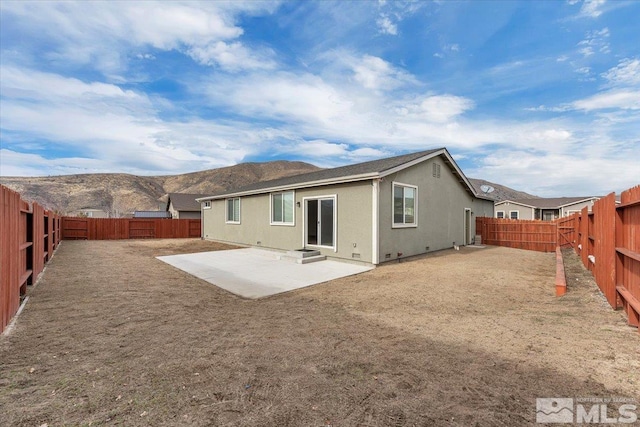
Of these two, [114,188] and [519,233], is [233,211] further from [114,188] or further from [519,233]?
[114,188]

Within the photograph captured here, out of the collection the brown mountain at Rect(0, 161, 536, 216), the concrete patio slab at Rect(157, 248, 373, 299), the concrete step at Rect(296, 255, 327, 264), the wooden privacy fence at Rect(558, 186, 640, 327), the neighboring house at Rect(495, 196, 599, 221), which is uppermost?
the brown mountain at Rect(0, 161, 536, 216)

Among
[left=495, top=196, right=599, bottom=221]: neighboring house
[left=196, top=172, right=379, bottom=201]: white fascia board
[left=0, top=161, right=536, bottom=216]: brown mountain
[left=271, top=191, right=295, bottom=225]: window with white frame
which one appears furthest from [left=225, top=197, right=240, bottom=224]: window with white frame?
[left=0, top=161, right=536, bottom=216]: brown mountain

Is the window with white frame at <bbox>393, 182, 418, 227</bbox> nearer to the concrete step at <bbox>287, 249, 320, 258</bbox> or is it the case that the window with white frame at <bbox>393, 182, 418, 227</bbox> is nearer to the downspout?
the downspout

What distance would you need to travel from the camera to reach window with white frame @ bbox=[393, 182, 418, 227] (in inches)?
383

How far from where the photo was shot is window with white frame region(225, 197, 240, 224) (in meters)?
15.5

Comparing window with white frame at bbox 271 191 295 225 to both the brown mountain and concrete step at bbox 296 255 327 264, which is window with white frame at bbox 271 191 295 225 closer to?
concrete step at bbox 296 255 327 264

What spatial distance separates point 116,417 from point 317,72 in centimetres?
Answer: 1356

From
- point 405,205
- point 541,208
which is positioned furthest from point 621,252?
point 541,208

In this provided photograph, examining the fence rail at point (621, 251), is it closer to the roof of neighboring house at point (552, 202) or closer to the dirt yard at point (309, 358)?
the dirt yard at point (309, 358)

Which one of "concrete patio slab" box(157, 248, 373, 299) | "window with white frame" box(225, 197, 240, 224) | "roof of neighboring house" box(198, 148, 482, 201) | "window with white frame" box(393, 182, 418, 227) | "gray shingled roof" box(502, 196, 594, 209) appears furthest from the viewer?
"gray shingled roof" box(502, 196, 594, 209)

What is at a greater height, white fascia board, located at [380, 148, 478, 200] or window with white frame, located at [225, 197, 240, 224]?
white fascia board, located at [380, 148, 478, 200]

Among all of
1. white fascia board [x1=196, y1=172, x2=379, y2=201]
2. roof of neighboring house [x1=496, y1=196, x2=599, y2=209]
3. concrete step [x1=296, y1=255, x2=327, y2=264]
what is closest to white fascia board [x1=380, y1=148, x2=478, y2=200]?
white fascia board [x1=196, y1=172, x2=379, y2=201]

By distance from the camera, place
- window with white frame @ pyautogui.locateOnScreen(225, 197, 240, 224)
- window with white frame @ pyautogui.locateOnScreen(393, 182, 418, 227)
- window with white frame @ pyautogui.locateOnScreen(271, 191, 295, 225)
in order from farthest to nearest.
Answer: window with white frame @ pyautogui.locateOnScreen(225, 197, 240, 224) → window with white frame @ pyautogui.locateOnScreen(271, 191, 295, 225) → window with white frame @ pyautogui.locateOnScreen(393, 182, 418, 227)

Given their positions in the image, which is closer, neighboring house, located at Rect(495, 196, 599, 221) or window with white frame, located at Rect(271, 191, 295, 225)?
window with white frame, located at Rect(271, 191, 295, 225)
